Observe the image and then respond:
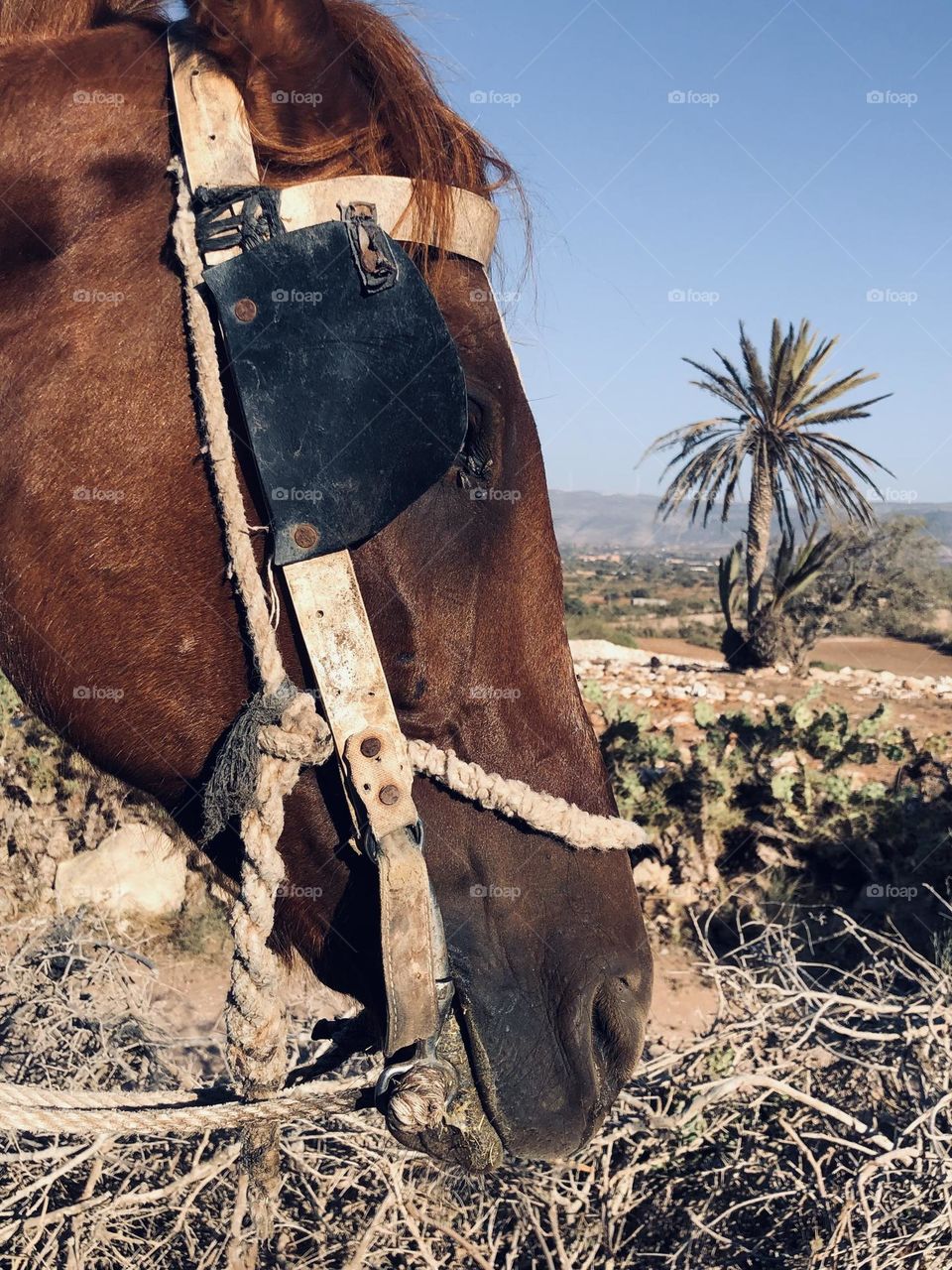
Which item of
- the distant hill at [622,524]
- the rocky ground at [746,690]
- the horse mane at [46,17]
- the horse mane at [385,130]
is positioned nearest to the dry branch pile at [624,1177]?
the horse mane at [385,130]

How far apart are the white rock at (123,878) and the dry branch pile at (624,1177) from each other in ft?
7.19

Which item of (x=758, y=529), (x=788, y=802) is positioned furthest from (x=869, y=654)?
(x=788, y=802)

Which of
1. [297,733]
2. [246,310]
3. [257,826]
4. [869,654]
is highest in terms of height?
[246,310]

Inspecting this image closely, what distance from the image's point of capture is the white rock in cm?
497

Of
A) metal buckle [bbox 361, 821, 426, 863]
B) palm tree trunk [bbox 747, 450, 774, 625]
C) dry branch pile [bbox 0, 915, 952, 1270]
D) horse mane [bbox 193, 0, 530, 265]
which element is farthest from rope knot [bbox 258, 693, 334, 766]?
palm tree trunk [bbox 747, 450, 774, 625]

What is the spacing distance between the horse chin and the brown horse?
2 cm

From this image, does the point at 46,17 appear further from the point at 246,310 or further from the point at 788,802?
the point at 788,802

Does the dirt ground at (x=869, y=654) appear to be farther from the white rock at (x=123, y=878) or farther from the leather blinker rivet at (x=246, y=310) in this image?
the leather blinker rivet at (x=246, y=310)

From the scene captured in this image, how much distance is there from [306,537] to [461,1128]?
90 cm

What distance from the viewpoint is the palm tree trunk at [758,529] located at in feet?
41.9

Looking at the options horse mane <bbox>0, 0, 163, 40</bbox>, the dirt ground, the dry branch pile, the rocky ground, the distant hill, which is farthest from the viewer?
the distant hill

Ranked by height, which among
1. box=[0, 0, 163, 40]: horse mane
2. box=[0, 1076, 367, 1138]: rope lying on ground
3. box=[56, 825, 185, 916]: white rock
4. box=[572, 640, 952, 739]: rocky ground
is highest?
box=[0, 0, 163, 40]: horse mane

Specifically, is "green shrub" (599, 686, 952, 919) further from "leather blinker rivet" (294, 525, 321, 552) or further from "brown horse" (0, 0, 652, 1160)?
"leather blinker rivet" (294, 525, 321, 552)

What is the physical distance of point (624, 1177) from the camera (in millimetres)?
2373
